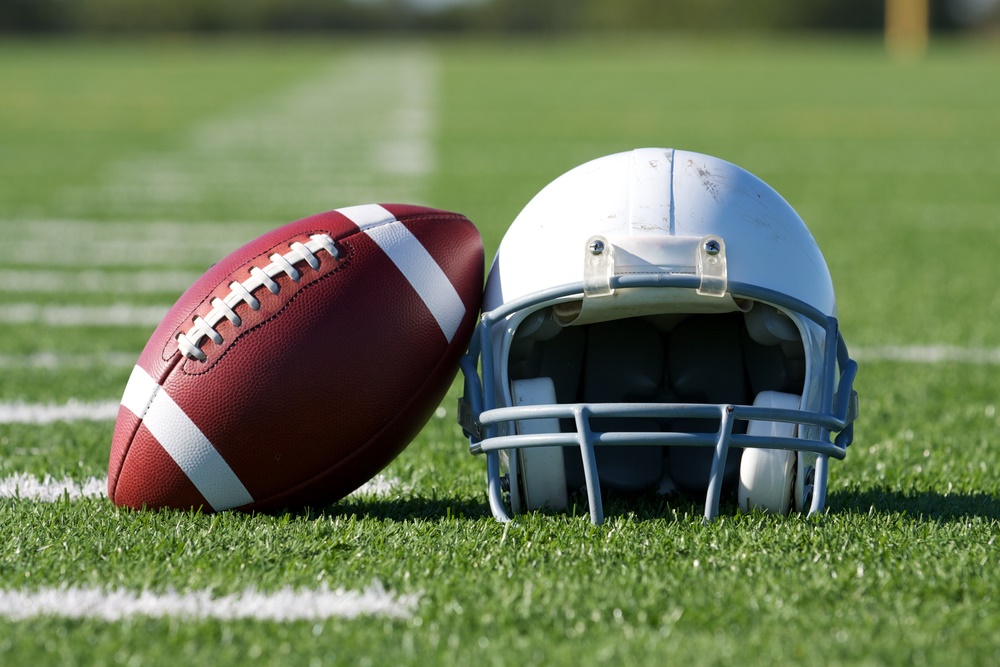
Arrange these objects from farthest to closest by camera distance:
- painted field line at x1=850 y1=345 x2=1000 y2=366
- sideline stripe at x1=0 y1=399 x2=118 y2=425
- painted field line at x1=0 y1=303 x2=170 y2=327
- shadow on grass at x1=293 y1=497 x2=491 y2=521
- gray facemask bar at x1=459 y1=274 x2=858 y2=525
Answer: painted field line at x1=0 y1=303 x2=170 y2=327 → painted field line at x1=850 y1=345 x2=1000 y2=366 → sideline stripe at x1=0 y1=399 x2=118 y2=425 → shadow on grass at x1=293 y1=497 x2=491 y2=521 → gray facemask bar at x1=459 y1=274 x2=858 y2=525

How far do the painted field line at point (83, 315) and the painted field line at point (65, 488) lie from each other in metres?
1.67

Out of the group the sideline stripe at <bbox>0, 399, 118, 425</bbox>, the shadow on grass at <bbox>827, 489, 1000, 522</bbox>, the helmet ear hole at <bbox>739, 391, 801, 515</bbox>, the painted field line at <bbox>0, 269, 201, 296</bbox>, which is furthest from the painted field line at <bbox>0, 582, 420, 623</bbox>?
the painted field line at <bbox>0, 269, 201, 296</bbox>

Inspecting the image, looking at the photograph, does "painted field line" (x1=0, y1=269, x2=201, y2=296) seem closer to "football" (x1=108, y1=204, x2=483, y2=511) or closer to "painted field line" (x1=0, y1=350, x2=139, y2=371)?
"painted field line" (x1=0, y1=350, x2=139, y2=371)

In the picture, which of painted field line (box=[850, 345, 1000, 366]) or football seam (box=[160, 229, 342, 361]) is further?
painted field line (box=[850, 345, 1000, 366])

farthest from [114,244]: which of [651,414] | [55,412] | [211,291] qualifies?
[651,414]

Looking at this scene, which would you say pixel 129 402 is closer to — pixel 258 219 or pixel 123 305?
pixel 123 305

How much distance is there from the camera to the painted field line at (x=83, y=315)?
4.05 meters

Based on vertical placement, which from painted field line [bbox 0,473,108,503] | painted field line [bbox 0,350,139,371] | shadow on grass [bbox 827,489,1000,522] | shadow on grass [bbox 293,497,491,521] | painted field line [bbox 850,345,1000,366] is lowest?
painted field line [bbox 850,345,1000,366]

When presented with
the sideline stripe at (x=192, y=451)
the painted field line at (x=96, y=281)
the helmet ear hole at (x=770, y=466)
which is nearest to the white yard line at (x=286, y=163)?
the painted field line at (x=96, y=281)

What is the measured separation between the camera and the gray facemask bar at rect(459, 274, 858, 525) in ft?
6.28

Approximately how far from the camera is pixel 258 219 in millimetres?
6441

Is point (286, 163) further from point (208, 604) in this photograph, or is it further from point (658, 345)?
point (208, 604)

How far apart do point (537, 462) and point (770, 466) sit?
369 millimetres

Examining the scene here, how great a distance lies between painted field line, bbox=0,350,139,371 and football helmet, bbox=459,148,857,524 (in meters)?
1.68
